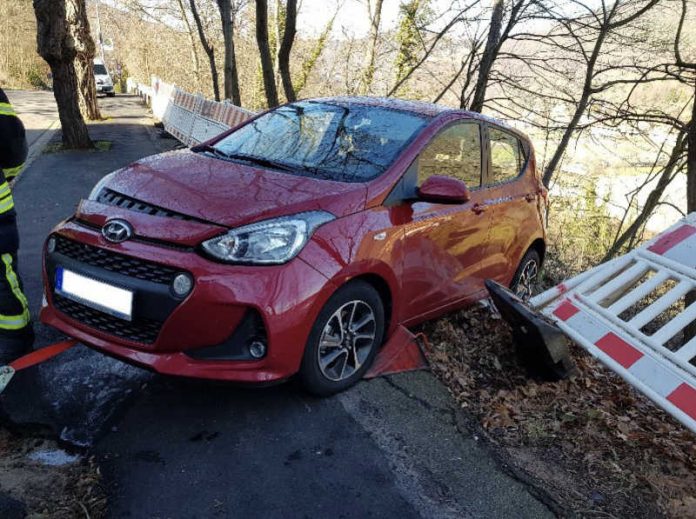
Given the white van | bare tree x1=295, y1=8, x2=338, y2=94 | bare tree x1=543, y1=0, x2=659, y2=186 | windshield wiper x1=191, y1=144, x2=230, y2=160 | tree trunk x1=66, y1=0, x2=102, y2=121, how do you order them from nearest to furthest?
windshield wiper x1=191, y1=144, x2=230, y2=160
bare tree x1=543, y1=0, x2=659, y2=186
tree trunk x1=66, y1=0, x2=102, y2=121
bare tree x1=295, y1=8, x2=338, y2=94
the white van

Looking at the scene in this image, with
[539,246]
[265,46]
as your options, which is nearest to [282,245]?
[539,246]

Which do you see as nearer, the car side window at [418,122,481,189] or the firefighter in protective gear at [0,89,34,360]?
the firefighter in protective gear at [0,89,34,360]

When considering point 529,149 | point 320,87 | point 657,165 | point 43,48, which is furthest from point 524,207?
point 320,87

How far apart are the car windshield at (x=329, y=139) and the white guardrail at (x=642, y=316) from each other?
1593 millimetres

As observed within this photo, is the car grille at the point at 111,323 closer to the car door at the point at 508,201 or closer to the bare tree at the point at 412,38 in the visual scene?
the car door at the point at 508,201

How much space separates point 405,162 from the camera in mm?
3383

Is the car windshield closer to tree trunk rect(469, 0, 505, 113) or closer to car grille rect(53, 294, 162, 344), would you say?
car grille rect(53, 294, 162, 344)

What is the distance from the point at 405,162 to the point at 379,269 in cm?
71

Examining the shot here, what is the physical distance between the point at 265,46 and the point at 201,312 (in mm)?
8715

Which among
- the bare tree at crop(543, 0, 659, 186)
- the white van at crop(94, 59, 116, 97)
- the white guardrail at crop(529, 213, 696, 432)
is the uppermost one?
the bare tree at crop(543, 0, 659, 186)

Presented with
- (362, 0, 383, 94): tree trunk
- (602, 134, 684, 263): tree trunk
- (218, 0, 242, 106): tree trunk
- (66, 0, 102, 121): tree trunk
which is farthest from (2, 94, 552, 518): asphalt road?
(362, 0, 383, 94): tree trunk

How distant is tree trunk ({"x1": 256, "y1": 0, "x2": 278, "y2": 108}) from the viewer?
386 inches

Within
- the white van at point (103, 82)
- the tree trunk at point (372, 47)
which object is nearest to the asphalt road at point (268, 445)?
the tree trunk at point (372, 47)

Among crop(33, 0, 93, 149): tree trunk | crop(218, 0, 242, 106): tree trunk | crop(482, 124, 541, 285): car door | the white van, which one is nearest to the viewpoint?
crop(482, 124, 541, 285): car door
